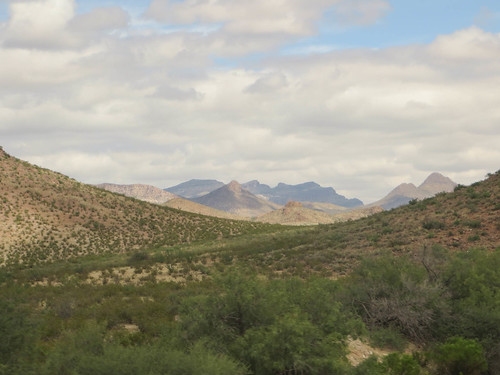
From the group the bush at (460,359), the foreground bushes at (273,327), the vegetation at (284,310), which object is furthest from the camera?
the bush at (460,359)

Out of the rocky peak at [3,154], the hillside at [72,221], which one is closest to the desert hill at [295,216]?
the hillside at [72,221]

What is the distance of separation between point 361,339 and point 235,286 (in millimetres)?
4941

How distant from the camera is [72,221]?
64312mm

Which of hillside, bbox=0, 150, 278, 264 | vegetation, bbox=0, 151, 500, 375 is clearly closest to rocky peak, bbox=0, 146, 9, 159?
hillside, bbox=0, 150, 278, 264

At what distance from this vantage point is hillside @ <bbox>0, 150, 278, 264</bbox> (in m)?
54.7

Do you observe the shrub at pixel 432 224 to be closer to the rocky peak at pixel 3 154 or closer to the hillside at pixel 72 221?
the hillside at pixel 72 221

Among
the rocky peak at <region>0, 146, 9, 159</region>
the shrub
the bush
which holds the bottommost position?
the bush

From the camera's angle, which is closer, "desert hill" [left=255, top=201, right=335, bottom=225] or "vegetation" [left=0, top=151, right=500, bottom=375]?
"vegetation" [left=0, top=151, right=500, bottom=375]

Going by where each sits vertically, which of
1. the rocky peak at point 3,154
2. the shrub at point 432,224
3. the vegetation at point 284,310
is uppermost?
the rocky peak at point 3,154

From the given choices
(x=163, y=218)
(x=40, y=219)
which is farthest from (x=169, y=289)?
(x=163, y=218)

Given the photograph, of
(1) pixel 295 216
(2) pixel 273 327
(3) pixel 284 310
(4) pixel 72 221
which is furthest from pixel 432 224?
(1) pixel 295 216

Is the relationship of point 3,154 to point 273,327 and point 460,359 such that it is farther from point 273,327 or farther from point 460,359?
point 460,359

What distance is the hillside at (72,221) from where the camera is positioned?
54.7m

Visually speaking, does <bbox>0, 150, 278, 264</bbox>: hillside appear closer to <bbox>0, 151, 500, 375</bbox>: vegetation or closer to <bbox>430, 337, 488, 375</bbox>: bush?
<bbox>0, 151, 500, 375</bbox>: vegetation
